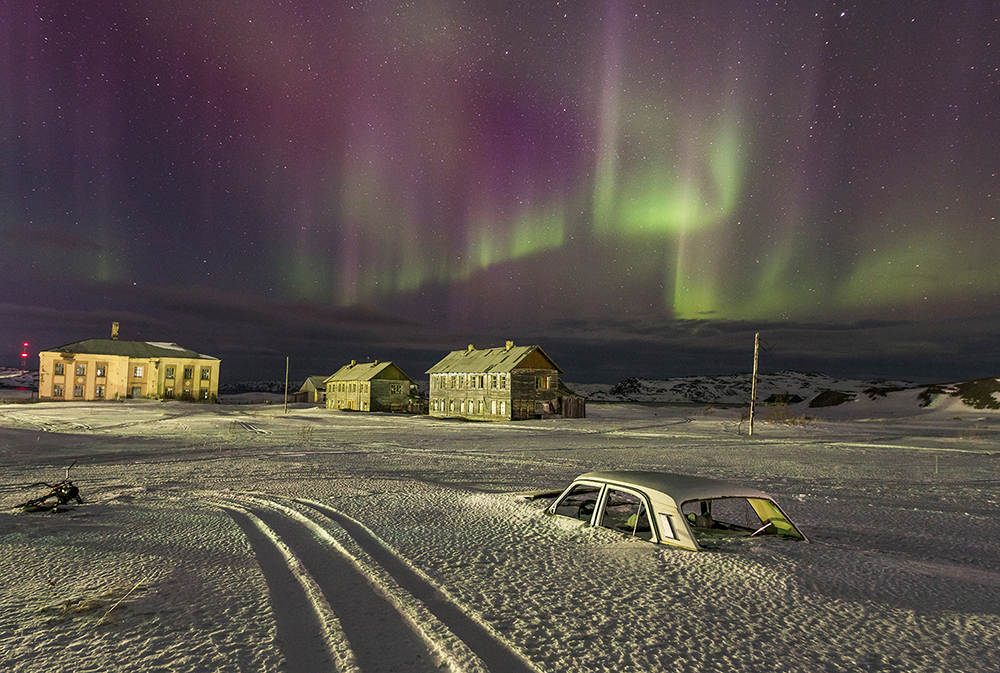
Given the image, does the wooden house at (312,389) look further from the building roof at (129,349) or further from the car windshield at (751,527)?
the car windshield at (751,527)

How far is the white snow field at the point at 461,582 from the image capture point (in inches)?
195

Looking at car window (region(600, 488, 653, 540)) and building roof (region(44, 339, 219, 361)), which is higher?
building roof (region(44, 339, 219, 361))

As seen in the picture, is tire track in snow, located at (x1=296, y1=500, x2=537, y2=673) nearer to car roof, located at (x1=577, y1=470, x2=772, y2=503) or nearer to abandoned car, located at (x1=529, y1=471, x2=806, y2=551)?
abandoned car, located at (x1=529, y1=471, x2=806, y2=551)

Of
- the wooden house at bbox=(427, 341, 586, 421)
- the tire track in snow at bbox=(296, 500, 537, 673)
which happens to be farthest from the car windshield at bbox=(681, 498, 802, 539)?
the wooden house at bbox=(427, 341, 586, 421)

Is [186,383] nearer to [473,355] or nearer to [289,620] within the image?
[473,355]

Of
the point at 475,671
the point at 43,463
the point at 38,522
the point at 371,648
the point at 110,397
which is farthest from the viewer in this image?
the point at 110,397

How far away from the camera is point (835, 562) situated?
24.7ft

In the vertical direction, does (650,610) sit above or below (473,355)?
below

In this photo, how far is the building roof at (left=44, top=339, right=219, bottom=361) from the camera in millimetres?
69000

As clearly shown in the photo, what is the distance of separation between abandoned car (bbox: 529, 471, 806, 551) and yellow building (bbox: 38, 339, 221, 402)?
76.4 m

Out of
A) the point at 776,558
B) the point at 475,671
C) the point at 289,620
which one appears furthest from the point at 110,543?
the point at 776,558

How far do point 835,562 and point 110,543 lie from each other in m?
10.6

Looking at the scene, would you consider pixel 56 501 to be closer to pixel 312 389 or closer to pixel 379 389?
pixel 379 389

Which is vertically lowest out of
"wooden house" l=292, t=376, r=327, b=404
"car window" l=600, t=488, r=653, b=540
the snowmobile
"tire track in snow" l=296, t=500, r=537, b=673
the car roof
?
"wooden house" l=292, t=376, r=327, b=404
